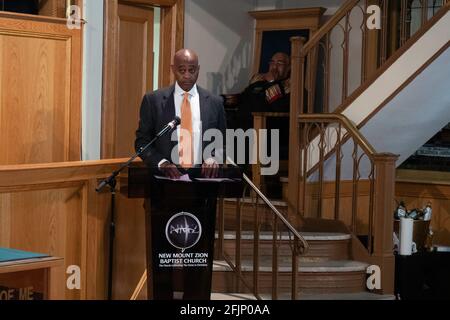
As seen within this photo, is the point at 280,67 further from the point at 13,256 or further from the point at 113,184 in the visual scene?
the point at 13,256

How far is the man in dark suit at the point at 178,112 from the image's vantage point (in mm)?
5238

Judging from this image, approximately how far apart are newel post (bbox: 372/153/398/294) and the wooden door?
6.94 feet

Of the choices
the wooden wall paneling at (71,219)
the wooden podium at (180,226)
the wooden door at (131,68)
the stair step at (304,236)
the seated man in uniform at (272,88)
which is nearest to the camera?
the wooden wall paneling at (71,219)

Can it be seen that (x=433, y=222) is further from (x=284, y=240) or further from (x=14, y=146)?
(x=14, y=146)

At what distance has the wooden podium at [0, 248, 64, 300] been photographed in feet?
12.2

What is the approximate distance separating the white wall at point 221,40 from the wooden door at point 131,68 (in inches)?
20.0

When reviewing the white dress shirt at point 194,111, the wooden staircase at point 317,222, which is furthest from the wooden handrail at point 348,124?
the white dress shirt at point 194,111

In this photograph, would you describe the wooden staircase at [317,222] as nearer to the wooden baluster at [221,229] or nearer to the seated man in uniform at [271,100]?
the wooden baluster at [221,229]

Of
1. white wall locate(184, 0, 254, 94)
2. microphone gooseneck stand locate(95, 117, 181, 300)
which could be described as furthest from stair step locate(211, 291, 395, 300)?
white wall locate(184, 0, 254, 94)

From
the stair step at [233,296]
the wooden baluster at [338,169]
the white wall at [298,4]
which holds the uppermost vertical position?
the white wall at [298,4]

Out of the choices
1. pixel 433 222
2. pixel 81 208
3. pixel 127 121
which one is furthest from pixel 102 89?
pixel 433 222

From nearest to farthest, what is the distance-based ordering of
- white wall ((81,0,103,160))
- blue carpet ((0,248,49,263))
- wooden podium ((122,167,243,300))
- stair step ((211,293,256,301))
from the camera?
blue carpet ((0,248,49,263)), wooden podium ((122,167,243,300)), stair step ((211,293,256,301)), white wall ((81,0,103,160))

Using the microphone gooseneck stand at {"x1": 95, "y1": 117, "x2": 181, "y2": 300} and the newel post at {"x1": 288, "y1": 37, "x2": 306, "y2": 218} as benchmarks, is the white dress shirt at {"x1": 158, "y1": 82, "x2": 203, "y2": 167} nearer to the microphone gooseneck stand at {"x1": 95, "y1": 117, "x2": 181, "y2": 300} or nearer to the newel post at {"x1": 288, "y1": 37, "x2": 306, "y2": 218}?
the microphone gooseneck stand at {"x1": 95, "y1": 117, "x2": 181, "y2": 300}

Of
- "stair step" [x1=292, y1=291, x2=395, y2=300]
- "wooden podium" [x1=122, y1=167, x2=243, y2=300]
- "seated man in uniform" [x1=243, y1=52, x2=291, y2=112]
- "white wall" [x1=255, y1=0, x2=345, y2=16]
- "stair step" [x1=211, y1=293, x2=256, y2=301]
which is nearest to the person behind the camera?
"wooden podium" [x1=122, y1=167, x2=243, y2=300]
